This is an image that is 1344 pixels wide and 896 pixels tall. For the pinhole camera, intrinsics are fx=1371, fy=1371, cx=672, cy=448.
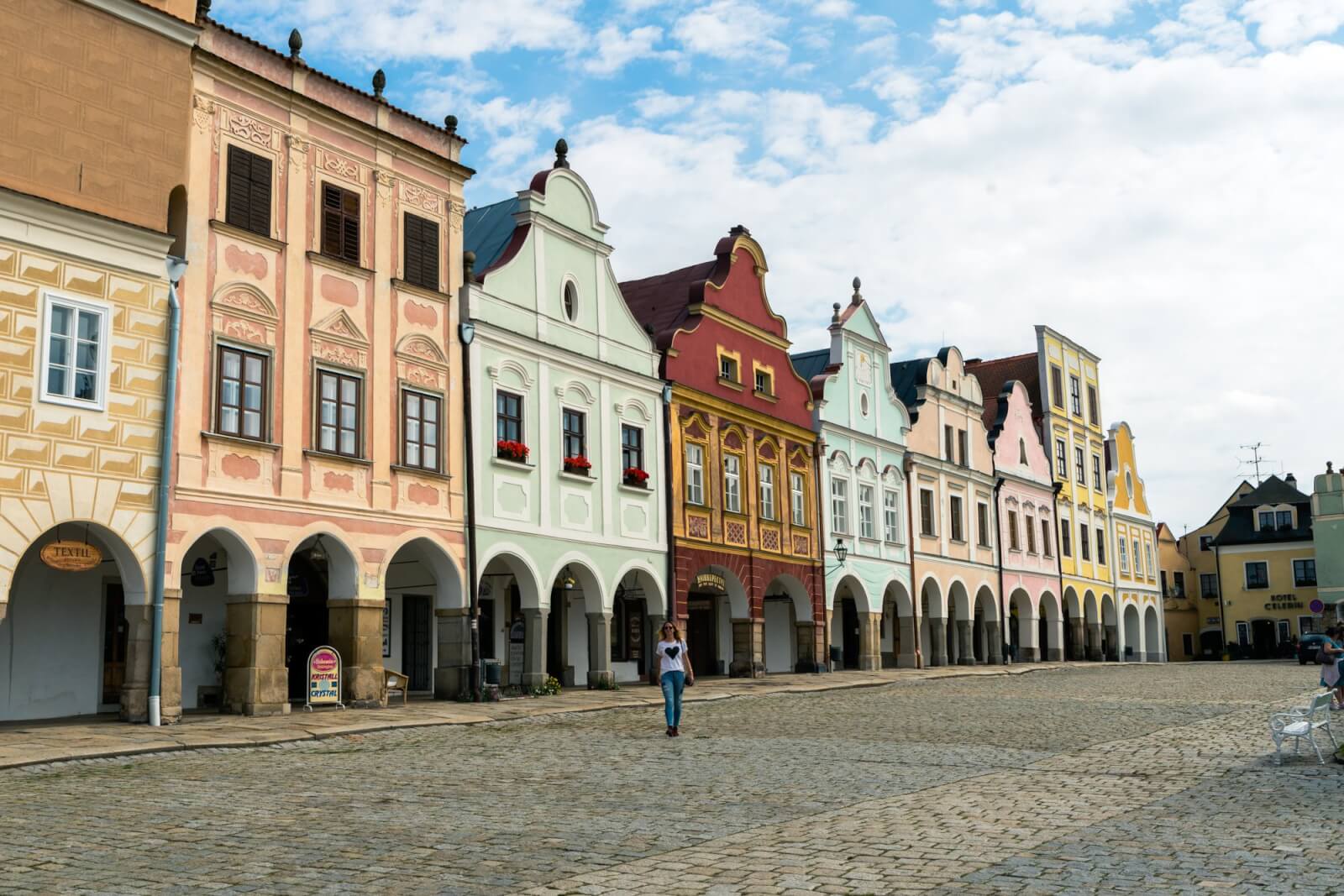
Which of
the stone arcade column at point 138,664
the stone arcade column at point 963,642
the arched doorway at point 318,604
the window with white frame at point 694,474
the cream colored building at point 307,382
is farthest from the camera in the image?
the stone arcade column at point 963,642

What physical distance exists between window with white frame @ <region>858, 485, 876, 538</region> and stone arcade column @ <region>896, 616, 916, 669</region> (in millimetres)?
→ 3383

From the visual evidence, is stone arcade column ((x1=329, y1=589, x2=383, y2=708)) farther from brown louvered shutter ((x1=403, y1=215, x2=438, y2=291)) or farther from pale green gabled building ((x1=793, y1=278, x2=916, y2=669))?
pale green gabled building ((x1=793, y1=278, x2=916, y2=669))

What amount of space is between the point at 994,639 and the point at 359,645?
30993 mm

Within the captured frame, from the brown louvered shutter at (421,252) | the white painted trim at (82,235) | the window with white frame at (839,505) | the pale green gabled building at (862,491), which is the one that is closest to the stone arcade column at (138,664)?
the white painted trim at (82,235)

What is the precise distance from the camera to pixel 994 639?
48.8m

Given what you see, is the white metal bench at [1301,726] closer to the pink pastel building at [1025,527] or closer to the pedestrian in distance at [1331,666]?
the pedestrian in distance at [1331,666]

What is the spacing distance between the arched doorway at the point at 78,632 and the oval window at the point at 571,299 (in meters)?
10.9

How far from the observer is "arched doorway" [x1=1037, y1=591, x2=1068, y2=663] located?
174 feet

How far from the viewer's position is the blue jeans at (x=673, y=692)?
61.3 ft

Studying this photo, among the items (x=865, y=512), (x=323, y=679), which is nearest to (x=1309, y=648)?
(x=865, y=512)

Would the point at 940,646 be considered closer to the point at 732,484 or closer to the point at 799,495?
the point at 799,495

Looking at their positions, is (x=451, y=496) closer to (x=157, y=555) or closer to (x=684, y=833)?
(x=157, y=555)

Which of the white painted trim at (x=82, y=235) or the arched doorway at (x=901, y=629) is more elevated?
the white painted trim at (x=82, y=235)

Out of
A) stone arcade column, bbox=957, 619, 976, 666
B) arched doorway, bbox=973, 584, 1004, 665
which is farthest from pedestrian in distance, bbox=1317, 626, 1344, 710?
arched doorway, bbox=973, 584, 1004, 665
